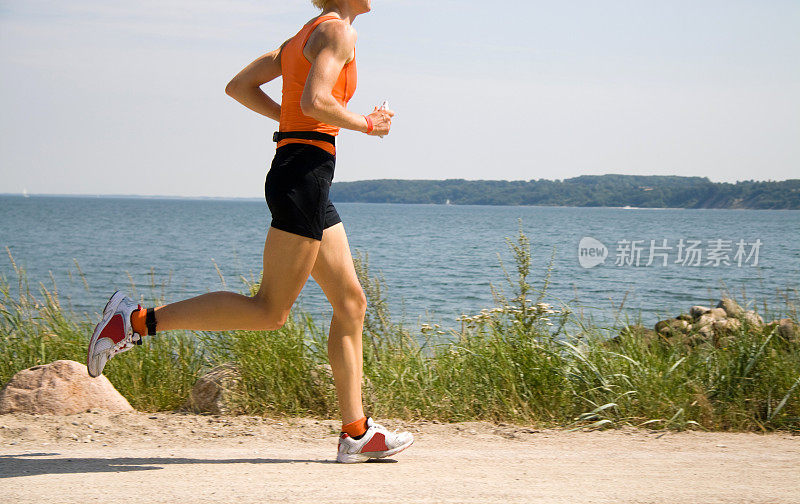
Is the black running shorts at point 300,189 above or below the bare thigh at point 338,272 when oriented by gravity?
above

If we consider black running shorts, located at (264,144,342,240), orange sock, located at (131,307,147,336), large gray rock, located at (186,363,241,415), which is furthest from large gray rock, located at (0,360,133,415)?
black running shorts, located at (264,144,342,240)

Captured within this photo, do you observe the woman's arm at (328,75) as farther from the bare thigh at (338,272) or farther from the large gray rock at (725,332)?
the large gray rock at (725,332)

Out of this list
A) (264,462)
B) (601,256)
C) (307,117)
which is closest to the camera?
(307,117)

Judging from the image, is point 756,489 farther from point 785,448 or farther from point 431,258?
point 431,258

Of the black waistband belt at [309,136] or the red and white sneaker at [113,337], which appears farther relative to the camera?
the red and white sneaker at [113,337]

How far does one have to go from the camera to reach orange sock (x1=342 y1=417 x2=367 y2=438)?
352cm

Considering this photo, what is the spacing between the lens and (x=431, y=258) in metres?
37.7

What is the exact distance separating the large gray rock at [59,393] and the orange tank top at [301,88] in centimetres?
223

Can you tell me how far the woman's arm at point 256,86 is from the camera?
3613mm

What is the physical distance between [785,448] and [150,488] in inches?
129

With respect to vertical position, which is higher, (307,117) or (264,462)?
(307,117)

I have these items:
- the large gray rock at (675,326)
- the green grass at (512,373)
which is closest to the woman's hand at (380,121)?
the green grass at (512,373)

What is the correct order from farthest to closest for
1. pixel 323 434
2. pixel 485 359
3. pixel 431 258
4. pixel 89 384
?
pixel 431 258
pixel 485 359
pixel 89 384
pixel 323 434

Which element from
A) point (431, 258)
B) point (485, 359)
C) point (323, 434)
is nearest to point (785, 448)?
point (485, 359)
